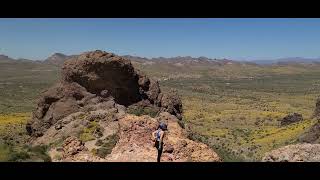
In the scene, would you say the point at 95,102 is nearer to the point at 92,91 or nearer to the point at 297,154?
the point at 92,91

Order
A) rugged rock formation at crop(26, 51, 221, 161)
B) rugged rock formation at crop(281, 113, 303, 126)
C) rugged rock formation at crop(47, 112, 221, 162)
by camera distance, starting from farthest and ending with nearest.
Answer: rugged rock formation at crop(281, 113, 303, 126), rugged rock formation at crop(26, 51, 221, 161), rugged rock formation at crop(47, 112, 221, 162)

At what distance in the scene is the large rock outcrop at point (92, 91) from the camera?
862 inches

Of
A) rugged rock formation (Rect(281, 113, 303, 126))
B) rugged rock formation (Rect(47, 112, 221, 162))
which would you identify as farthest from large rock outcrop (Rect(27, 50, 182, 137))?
rugged rock formation (Rect(281, 113, 303, 126))

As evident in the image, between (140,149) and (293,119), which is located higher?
(140,149)

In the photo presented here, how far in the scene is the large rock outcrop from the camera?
2191 centimetres

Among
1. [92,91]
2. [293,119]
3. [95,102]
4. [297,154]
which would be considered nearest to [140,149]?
[297,154]

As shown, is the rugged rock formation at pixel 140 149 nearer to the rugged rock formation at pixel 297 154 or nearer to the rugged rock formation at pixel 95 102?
the rugged rock formation at pixel 95 102

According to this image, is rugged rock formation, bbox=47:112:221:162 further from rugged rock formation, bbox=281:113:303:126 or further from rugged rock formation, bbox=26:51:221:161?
rugged rock formation, bbox=281:113:303:126

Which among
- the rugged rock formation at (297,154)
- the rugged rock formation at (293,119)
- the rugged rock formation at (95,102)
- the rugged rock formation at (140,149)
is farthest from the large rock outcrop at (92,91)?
the rugged rock formation at (293,119)

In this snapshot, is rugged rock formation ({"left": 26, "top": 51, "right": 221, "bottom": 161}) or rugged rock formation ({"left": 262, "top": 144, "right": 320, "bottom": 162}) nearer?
rugged rock formation ({"left": 262, "top": 144, "right": 320, "bottom": 162})

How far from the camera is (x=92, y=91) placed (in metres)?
22.5

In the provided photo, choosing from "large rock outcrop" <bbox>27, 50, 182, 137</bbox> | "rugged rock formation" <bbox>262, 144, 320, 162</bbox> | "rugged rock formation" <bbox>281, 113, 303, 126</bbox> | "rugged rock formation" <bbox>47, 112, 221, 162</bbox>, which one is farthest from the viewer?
"rugged rock formation" <bbox>281, 113, 303, 126</bbox>

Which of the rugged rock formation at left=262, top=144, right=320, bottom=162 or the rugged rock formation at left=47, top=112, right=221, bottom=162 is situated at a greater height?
the rugged rock formation at left=47, top=112, right=221, bottom=162
